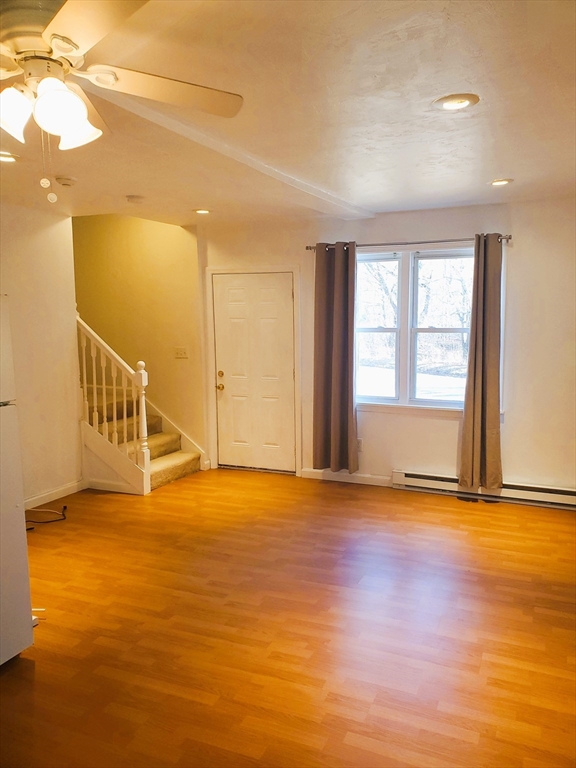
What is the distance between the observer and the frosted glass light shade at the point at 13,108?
172 cm

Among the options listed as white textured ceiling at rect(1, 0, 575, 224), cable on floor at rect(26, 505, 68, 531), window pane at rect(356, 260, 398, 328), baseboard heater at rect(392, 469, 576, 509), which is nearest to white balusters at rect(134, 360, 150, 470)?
→ cable on floor at rect(26, 505, 68, 531)

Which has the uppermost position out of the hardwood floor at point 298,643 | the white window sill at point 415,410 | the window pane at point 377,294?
the window pane at point 377,294

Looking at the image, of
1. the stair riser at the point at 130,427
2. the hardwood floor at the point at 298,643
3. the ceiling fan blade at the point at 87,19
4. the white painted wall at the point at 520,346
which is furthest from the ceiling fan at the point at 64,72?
the stair riser at the point at 130,427

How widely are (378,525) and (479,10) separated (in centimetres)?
341

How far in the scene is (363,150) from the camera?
3.04m

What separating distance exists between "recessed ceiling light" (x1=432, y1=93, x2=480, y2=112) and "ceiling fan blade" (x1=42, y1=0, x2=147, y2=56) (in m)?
1.50

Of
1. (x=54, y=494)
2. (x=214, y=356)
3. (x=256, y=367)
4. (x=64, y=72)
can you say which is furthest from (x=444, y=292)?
(x=54, y=494)

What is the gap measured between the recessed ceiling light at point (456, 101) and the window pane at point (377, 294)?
104 inches

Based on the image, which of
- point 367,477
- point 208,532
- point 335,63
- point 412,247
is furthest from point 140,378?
point 335,63

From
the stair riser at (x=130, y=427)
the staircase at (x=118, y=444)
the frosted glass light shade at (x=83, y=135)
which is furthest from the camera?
the stair riser at (x=130, y=427)

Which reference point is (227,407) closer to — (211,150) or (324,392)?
(324,392)

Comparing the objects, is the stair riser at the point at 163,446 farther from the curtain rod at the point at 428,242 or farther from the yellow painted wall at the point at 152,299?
the curtain rod at the point at 428,242

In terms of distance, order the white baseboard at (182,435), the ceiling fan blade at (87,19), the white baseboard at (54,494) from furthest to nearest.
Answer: the white baseboard at (182,435) < the white baseboard at (54,494) < the ceiling fan blade at (87,19)

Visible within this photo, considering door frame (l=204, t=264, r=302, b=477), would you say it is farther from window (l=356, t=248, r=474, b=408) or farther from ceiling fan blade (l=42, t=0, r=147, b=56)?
ceiling fan blade (l=42, t=0, r=147, b=56)
